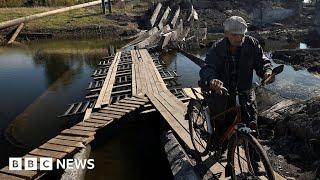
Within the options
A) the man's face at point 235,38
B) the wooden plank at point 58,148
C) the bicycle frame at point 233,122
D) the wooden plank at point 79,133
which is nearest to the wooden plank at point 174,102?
the wooden plank at point 79,133

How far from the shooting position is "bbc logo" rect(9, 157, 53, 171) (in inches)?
269

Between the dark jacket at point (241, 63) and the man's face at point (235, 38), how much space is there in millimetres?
78

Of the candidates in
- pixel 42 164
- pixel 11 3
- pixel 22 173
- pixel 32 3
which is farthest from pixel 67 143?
pixel 11 3

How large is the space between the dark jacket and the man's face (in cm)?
8

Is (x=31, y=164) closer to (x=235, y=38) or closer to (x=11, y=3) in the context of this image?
(x=235, y=38)

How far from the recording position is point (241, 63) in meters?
5.22

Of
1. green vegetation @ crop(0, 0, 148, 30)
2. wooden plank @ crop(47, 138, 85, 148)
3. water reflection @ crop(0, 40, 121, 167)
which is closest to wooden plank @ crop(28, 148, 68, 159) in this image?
wooden plank @ crop(47, 138, 85, 148)

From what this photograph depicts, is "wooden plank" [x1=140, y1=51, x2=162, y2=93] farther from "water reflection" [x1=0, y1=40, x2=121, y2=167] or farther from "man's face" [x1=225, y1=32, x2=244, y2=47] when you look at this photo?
"man's face" [x1=225, y1=32, x2=244, y2=47]

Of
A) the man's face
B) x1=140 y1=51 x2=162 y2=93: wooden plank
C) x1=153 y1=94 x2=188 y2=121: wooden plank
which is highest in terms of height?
the man's face

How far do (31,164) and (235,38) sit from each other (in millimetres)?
4239

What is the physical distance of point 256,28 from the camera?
37375mm

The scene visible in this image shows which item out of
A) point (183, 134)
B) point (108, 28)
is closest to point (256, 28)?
point (108, 28)

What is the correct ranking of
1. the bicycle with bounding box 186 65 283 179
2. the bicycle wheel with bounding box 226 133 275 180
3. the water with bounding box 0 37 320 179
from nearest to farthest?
the bicycle with bounding box 186 65 283 179 < the bicycle wheel with bounding box 226 133 275 180 < the water with bounding box 0 37 320 179

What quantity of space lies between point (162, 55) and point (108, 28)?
487 inches
